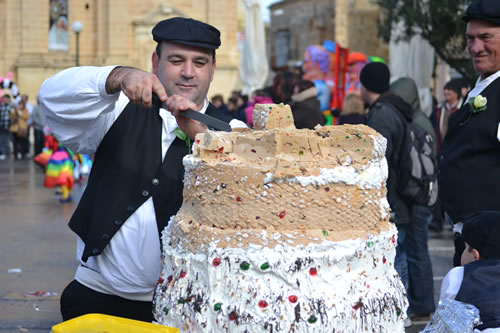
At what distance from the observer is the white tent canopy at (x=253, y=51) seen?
21.8m

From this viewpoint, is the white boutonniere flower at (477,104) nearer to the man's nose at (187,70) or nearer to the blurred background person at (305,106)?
the man's nose at (187,70)

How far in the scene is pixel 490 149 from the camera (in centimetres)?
371

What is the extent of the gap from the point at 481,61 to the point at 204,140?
6.47 feet

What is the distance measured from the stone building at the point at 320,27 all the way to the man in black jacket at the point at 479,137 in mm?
21369

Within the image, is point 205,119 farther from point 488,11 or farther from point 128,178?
point 488,11

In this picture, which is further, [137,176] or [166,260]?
[137,176]

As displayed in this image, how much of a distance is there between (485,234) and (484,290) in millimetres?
269

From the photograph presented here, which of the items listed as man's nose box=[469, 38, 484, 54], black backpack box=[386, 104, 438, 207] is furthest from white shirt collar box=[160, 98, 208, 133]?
black backpack box=[386, 104, 438, 207]

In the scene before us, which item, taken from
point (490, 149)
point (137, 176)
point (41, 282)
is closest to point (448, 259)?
point (41, 282)

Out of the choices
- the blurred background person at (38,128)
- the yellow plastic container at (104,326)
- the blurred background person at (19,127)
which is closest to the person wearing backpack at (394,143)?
the yellow plastic container at (104,326)

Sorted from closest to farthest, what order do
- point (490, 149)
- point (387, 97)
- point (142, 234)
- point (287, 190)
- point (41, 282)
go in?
point (287, 190) → point (142, 234) → point (490, 149) → point (387, 97) → point (41, 282)

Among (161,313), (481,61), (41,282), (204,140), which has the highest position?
(481,61)

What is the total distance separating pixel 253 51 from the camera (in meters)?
21.8

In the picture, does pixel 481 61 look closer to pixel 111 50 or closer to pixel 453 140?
pixel 453 140
